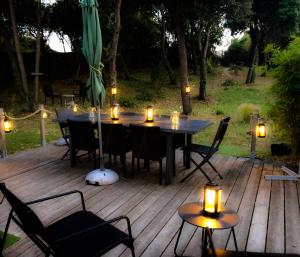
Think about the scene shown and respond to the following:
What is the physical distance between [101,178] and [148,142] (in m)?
0.90

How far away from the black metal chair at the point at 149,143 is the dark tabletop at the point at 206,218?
6.56 feet

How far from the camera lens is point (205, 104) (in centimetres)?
1426

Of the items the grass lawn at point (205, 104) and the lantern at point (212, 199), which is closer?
the lantern at point (212, 199)

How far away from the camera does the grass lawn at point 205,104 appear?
757cm

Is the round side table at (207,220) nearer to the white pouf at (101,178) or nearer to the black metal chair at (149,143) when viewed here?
the black metal chair at (149,143)

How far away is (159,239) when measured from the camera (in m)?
3.20

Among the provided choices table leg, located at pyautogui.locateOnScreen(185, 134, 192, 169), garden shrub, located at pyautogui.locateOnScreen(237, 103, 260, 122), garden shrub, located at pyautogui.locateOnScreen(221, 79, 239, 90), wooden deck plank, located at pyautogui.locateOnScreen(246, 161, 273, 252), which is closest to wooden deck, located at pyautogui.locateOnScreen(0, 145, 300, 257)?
wooden deck plank, located at pyautogui.locateOnScreen(246, 161, 273, 252)

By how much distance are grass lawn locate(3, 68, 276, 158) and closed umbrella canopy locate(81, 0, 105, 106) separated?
3.31m

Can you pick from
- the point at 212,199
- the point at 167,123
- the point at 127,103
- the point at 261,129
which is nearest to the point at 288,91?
the point at 261,129

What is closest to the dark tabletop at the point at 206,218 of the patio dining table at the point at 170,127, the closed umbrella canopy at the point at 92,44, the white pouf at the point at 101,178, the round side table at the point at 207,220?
the round side table at the point at 207,220

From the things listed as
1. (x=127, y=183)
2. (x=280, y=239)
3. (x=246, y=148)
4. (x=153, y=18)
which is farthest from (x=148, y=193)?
(x=153, y=18)

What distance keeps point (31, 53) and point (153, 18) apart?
7.40 m

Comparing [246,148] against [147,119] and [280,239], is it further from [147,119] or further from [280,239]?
[280,239]

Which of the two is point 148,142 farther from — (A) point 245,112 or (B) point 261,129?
(A) point 245,112
